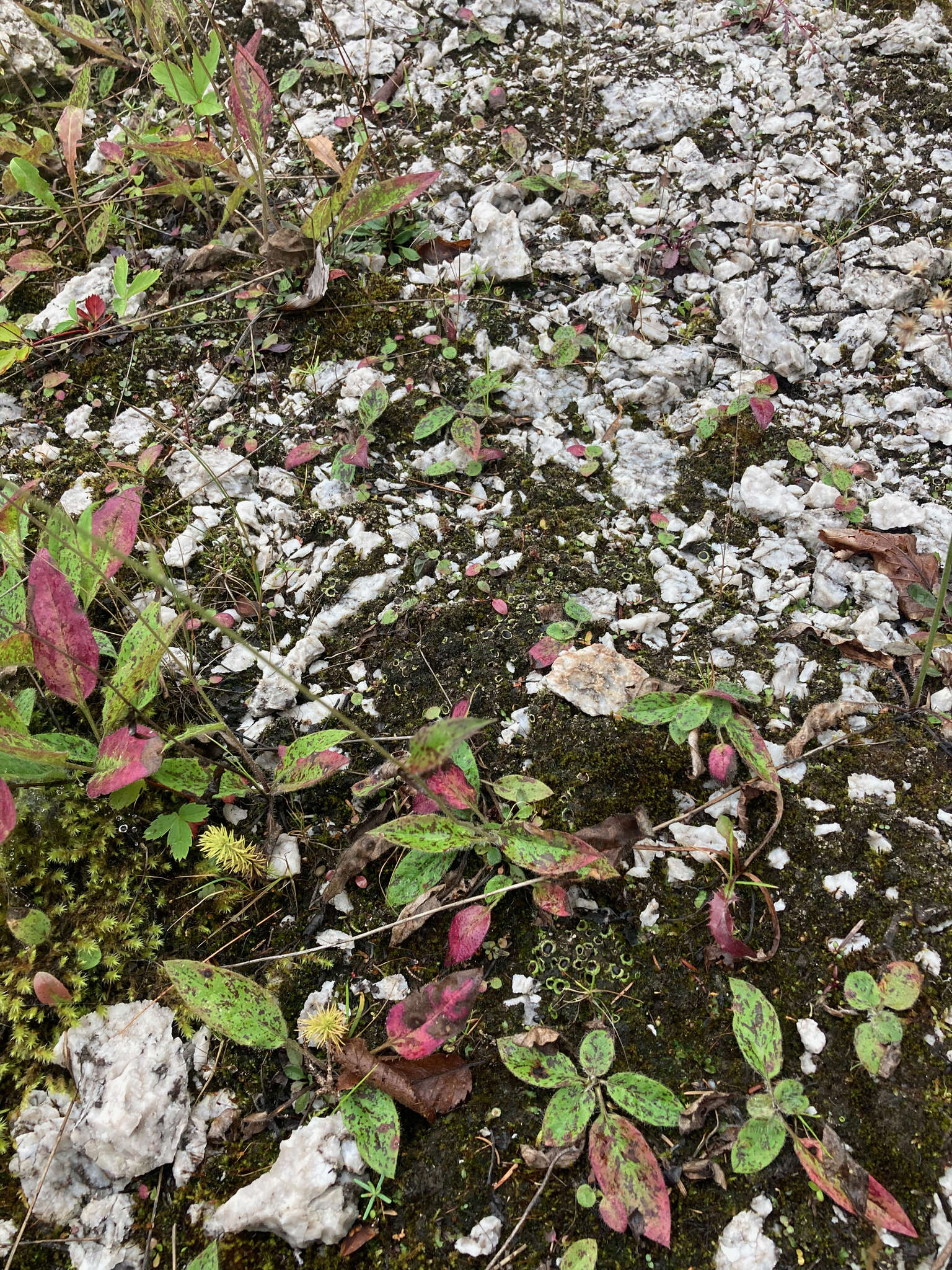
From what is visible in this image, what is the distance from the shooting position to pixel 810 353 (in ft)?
8.50

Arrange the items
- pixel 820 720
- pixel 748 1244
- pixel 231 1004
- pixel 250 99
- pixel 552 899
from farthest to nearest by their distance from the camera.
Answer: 1. pixel 250 99
2. pixel 820 720
3. pixel 552 899
4. pixel 231 1004
5. pixel 748 1244

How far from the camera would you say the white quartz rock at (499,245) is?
275cm

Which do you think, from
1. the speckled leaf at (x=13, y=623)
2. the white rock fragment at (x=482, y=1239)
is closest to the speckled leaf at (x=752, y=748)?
the white rock fragment at (x=482, y=1239)

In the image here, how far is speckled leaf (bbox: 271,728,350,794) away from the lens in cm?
180

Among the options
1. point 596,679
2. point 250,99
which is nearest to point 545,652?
point 596,679

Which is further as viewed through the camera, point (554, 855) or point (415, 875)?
point (415, 875)

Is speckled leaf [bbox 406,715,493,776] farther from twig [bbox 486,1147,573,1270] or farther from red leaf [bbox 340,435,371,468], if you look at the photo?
red leaf [bbox 340,435,371,468]

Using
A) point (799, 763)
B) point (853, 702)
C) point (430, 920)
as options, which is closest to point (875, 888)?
point (799, 763)

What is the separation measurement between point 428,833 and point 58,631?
0.97 meters

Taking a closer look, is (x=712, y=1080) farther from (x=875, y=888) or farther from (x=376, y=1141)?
(x=376, y=1141)

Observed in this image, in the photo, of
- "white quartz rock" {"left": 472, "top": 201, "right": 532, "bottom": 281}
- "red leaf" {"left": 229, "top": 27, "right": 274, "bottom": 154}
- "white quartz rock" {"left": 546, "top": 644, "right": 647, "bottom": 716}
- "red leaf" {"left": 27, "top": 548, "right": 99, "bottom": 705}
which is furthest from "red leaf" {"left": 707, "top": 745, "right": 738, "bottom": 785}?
"red leaf" {"left": 229, "top": 27, "right": 274, "bottom": 154}

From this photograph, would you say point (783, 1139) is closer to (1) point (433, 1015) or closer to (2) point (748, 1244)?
(2) point (748, 1244)

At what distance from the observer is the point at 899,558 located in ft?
6.81

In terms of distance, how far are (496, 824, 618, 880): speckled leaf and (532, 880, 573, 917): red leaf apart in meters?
0.03
